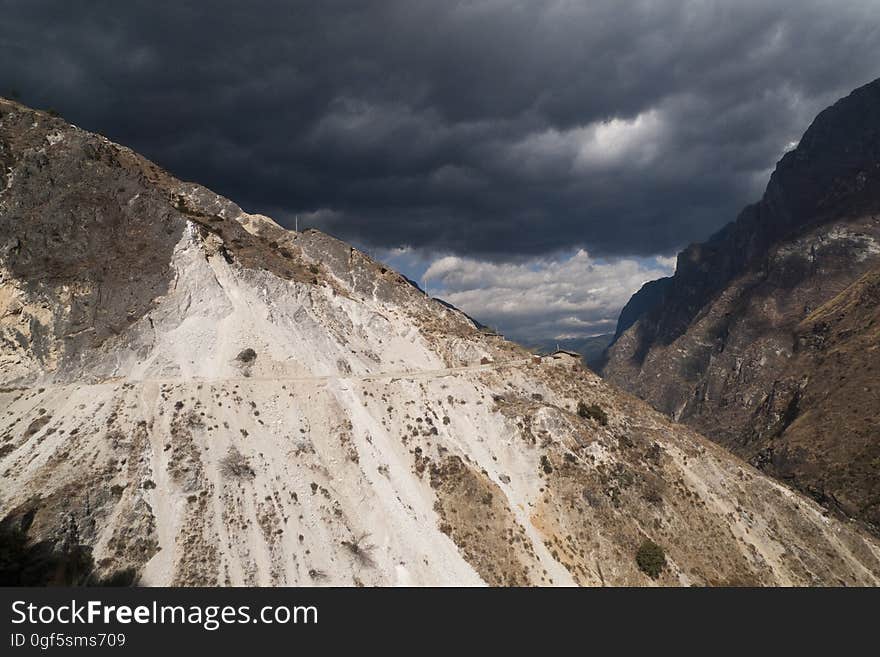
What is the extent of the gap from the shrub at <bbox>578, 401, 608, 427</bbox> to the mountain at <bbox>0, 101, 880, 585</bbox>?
28 cm

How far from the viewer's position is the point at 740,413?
19662 centimetres

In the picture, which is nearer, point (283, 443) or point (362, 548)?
point (362, 548)

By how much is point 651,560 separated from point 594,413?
20.4 m

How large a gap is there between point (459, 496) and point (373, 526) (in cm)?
910

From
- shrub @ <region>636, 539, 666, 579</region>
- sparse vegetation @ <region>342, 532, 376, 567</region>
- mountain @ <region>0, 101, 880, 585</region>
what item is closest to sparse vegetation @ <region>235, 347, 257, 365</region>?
mountain @ <region>0, 101, 880, 585</region>

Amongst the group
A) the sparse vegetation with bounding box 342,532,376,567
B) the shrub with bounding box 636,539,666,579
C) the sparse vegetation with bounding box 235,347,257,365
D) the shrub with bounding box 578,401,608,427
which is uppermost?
the sparse vegetation with bounding box 235,347,257,365

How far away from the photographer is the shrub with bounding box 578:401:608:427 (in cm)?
5969

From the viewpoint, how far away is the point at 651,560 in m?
42.8

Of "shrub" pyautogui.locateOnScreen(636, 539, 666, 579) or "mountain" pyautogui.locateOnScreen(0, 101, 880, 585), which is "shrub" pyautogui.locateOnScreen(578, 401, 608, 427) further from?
"shrub" pyautogui.locateOnScreen(636, 539, 666, 579)

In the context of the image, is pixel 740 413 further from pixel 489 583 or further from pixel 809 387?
pixel 489 583

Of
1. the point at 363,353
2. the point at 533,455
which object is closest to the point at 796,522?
the point at 533,455

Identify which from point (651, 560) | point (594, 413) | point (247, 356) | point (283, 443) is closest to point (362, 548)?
point (283, 443)

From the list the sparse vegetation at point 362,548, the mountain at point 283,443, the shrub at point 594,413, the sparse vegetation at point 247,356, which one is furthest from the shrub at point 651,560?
the sparse vegetation at point 247,356

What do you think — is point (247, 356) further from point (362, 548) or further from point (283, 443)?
point (362, 548)
